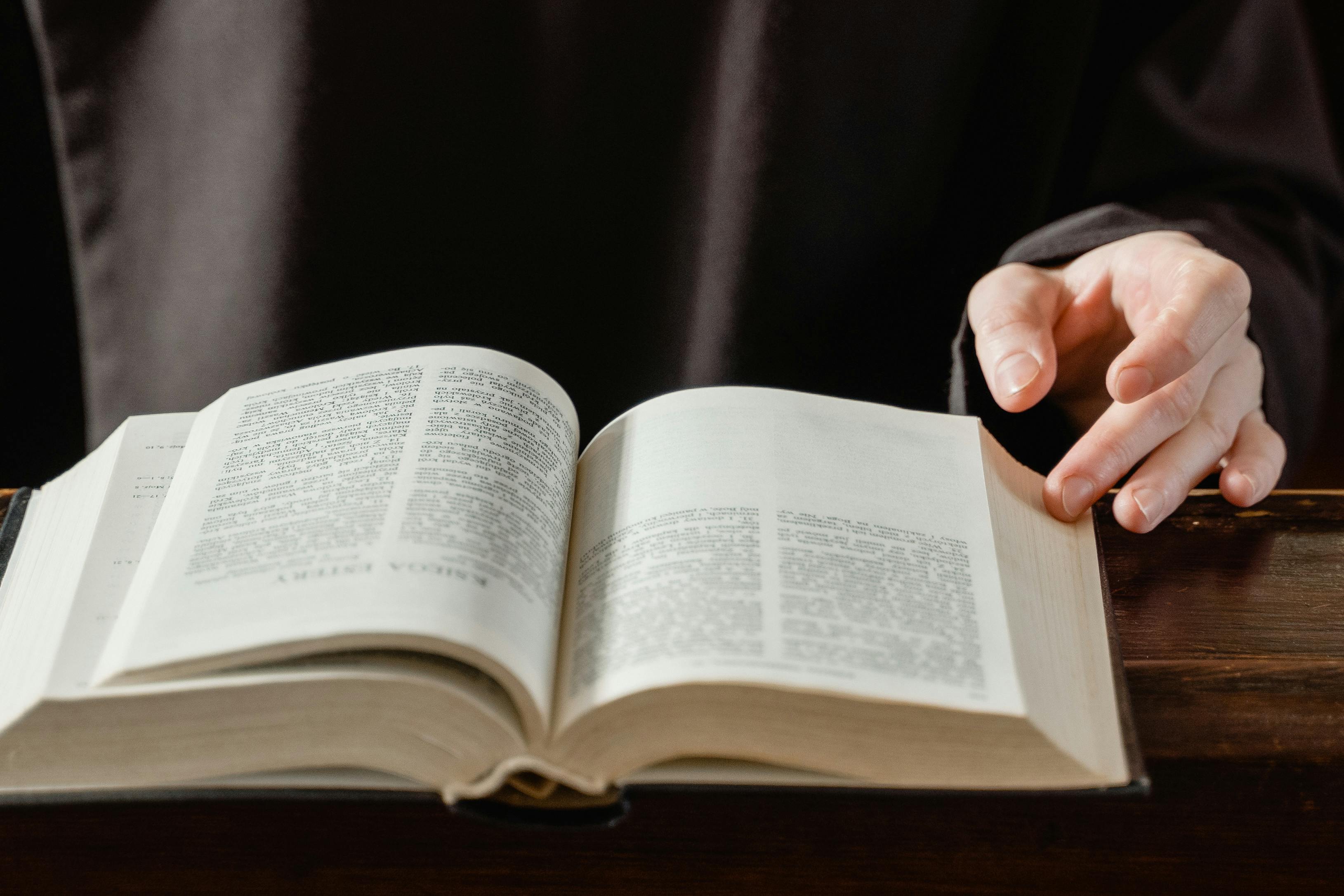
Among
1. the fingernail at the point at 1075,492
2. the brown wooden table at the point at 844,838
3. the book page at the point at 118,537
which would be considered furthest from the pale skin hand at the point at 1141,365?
the book page at the point at 118,537

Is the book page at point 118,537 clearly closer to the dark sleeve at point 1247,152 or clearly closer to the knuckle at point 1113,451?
the knuckle at point 1113,451

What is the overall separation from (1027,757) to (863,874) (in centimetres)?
12

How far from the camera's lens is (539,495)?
21.2 inches

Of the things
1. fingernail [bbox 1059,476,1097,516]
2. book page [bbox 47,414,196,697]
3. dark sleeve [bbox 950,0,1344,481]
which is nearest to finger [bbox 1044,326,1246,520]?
fingernail [bbox 1059,476,1097,516]

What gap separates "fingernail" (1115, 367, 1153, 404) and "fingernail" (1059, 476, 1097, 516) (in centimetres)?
6

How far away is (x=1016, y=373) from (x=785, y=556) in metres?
0.25

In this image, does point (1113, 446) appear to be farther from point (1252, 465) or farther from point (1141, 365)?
point (1252, 465)

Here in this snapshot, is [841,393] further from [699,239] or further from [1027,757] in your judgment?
[1027,757]

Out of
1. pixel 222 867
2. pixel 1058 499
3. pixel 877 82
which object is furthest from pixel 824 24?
pixel 222 867

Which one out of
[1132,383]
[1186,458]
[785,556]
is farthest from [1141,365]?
[785,556]

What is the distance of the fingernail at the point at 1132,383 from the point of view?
22.5 inches

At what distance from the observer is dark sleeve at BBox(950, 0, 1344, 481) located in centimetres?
94

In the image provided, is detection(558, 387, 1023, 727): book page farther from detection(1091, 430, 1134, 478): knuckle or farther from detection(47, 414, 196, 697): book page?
detection(47, 414, 196, 697): book page

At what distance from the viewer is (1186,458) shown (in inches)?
25.7
